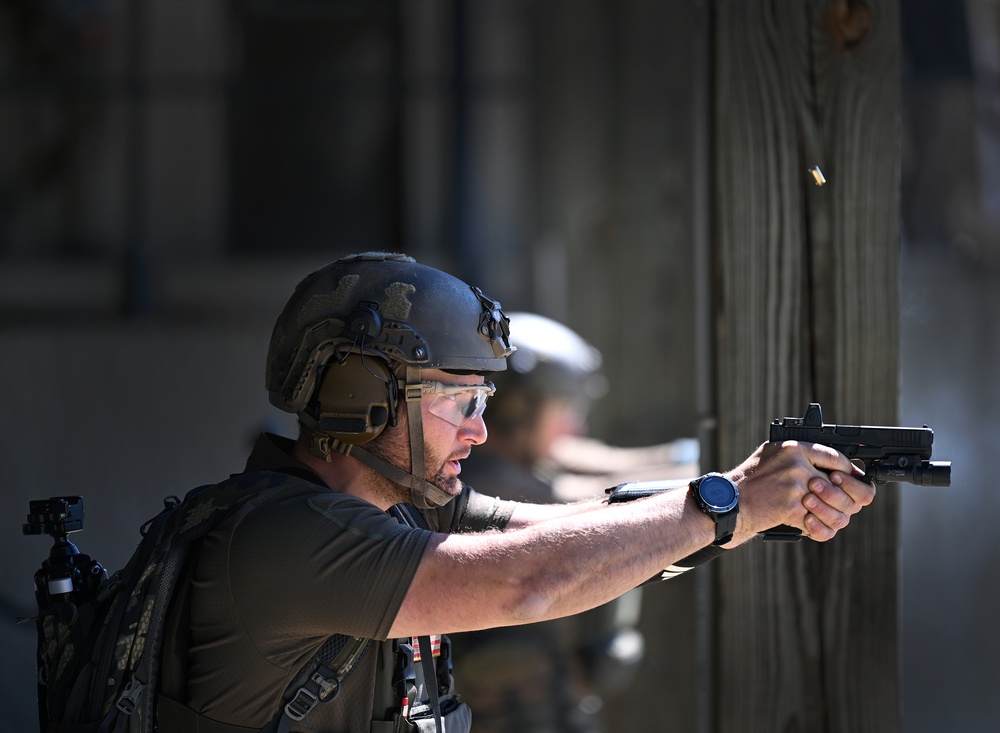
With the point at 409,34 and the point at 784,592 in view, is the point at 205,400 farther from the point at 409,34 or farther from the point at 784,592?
the point at 784,592

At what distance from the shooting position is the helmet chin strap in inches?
81.2

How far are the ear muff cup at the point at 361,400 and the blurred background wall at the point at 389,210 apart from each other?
2213 millimetres

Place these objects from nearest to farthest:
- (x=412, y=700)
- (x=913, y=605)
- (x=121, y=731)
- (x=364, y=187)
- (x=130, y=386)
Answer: (x=121, y=731) < (x=412, y=700) < (x=130, y=386) < (x=913, y=605) < (x=364, y=187)

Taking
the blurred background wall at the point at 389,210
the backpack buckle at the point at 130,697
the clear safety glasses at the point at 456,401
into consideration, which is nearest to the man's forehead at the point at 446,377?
the clear safety glasses at the point at 456,401

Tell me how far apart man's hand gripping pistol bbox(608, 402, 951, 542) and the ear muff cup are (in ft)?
2.26

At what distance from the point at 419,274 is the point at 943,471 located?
0.98 m

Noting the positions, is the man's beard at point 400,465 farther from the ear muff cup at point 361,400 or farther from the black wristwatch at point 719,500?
the black wristwatch at point 719,500

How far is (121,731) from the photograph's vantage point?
5.78 feet

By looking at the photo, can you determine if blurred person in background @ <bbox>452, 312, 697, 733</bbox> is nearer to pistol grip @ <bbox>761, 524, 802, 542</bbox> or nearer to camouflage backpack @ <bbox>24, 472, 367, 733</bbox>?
pistol grip @ <bbox>761, 524, 802, 542</bbox>

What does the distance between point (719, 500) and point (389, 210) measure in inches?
140

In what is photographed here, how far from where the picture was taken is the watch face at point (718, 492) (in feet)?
6.07

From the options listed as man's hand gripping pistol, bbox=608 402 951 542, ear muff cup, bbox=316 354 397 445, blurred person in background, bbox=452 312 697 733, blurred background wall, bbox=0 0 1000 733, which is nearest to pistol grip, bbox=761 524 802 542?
man's hand gripping pistol, bbox=608 402 951 542

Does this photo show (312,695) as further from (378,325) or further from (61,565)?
(378,325)

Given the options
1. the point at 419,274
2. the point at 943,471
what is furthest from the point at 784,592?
the point at 419,274
